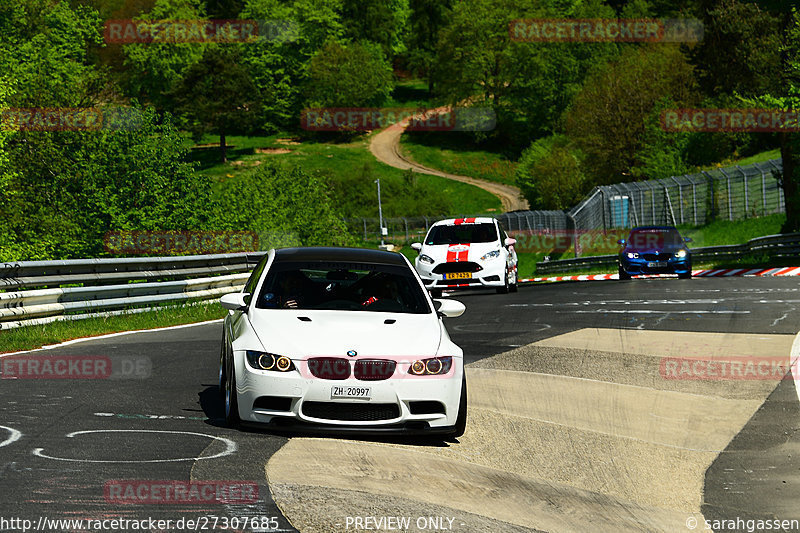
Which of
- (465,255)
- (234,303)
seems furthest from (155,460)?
(465,255)

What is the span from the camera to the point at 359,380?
7.46 m

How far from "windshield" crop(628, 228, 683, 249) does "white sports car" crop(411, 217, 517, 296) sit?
280 inches

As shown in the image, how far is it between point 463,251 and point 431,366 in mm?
15068

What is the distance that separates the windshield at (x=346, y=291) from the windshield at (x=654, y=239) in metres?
21.2

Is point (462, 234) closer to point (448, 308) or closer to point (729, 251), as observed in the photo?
point (448, 308)

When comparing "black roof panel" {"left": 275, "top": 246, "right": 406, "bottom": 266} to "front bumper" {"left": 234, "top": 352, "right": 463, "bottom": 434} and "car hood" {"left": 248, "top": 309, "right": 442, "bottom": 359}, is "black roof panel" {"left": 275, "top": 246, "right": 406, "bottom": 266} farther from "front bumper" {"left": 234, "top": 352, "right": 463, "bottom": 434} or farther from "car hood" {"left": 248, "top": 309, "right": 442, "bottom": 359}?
"front bumper" {"left": 234, "top": 352, "right": 463, "bottom": 434}

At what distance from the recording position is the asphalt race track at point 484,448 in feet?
19.0

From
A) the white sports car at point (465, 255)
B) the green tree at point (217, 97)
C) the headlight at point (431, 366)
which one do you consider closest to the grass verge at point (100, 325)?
the white sports car at point (465, 255)

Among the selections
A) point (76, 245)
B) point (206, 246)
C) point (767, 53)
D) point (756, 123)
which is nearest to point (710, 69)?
point (767, 53)

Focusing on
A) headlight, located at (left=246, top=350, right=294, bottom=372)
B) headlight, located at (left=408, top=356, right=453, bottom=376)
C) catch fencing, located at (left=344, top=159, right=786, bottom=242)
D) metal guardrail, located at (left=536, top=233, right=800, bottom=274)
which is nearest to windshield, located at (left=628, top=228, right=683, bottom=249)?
metal guardrail, located at (left=536, top=233, right=800, bottom=274)

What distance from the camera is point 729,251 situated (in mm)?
36875

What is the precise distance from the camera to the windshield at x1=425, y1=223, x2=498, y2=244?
23.2 metres

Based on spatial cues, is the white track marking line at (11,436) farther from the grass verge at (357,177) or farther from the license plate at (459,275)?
the grass verge at (357,177)

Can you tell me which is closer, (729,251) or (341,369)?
(341,369)
